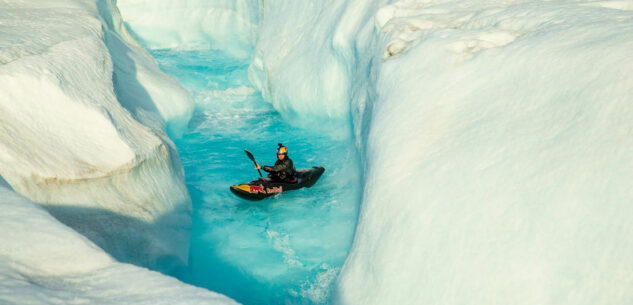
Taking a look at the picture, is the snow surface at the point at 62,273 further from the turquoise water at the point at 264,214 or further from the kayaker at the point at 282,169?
the kayaker at the point at 282,169

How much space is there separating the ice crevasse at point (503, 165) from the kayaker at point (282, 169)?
2.60 meters

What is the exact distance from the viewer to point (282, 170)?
8562 millimetres

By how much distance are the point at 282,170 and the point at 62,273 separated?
5635 mm

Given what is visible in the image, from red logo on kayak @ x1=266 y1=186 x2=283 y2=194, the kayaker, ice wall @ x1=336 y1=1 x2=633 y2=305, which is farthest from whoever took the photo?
the kayaker

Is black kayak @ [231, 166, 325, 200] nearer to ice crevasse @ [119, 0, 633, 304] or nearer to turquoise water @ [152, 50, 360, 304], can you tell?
turquoise water @ [152, 50, 360, 304]

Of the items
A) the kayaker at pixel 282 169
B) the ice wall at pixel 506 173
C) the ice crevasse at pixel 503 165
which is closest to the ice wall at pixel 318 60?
the kayaker at pixel 282 169

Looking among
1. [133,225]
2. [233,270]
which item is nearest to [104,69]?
[133,225]

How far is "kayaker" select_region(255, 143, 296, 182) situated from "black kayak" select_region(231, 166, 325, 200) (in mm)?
93

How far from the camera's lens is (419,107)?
5.34 m

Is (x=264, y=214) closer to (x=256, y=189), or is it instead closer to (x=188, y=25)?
(x=256, y=189)

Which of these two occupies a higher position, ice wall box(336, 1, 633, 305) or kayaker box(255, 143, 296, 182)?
ice wall box(336, 1, 633, 305)

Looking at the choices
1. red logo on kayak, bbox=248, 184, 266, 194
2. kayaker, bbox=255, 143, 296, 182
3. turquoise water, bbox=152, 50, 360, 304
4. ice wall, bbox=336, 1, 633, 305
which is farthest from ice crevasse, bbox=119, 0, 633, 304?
A: red logo on kayak, bbox=248, 184, 266, 194

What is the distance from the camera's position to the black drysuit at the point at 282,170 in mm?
8562

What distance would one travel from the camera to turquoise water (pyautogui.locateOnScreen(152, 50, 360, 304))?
6266 mm
